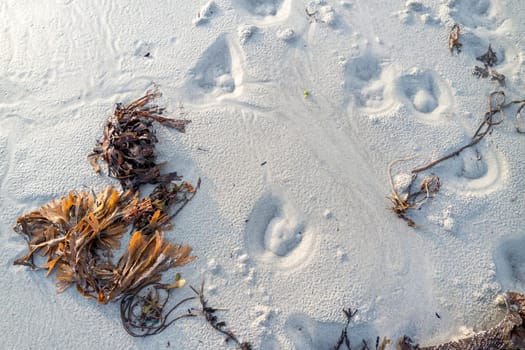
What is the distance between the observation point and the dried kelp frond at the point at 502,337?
1.88 metres

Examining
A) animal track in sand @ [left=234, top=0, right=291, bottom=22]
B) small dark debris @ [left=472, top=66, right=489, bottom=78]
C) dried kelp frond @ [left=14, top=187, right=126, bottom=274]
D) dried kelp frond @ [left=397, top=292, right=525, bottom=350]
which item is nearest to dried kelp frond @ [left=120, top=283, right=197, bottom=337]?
dried kelp frond @ [left=14, top=187, right=126, bottom=274]

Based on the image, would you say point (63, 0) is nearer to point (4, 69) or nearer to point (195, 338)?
point (4, 69)

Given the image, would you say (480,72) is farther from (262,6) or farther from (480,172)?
(262,6)

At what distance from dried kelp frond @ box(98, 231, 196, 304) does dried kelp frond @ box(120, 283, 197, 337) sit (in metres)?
0.05

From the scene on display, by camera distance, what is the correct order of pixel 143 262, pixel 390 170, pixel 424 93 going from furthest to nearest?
pixel 424 93, pixel 390 170, pixel 143 262

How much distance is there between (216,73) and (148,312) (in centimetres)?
149

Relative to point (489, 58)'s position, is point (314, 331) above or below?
below

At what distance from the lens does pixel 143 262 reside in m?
2.00

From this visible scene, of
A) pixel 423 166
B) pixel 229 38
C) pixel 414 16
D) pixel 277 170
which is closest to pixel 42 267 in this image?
pixel 277 170

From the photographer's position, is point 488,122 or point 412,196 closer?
point 412,196

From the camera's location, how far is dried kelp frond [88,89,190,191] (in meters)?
2.18

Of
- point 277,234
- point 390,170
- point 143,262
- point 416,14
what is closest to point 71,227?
point 143,262

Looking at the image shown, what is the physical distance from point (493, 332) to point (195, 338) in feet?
4.82

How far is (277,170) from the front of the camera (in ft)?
7.41
